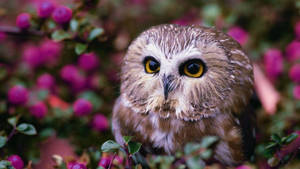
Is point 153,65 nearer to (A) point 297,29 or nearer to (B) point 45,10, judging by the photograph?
(B) point 45,10

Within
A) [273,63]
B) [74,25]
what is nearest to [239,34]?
[273,63]

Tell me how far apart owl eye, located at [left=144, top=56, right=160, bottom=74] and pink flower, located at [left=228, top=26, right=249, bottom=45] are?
0.77 metres

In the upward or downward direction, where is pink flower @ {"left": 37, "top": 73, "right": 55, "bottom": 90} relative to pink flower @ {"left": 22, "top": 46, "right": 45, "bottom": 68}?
downward

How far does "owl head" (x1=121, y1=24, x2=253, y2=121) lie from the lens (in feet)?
4.78

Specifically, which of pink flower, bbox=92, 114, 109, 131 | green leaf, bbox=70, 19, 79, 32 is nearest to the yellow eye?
green leaf, bbox=70, 19, 79, 32

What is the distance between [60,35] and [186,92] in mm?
601

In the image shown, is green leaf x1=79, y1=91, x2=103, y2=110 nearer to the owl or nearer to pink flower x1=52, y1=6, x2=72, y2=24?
the owl

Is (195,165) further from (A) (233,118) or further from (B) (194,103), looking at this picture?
(A) (233,118)

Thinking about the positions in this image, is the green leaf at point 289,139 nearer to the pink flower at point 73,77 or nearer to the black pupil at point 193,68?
the black pupil at point 193,68

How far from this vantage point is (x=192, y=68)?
1.47m

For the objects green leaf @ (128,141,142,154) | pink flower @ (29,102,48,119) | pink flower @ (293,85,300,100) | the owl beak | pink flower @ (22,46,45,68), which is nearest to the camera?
green leaf @ (128,141,142,154)

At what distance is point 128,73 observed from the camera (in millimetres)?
1630

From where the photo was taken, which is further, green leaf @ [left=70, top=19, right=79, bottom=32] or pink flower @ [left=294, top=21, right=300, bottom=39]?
pink flower @ [left=294, top=21, right=300, bottom=39]

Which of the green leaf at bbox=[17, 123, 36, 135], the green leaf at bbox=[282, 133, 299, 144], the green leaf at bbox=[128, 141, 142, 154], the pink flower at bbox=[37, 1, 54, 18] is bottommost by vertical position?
the green leaf at bbox=[128, 141, 142, 154]
